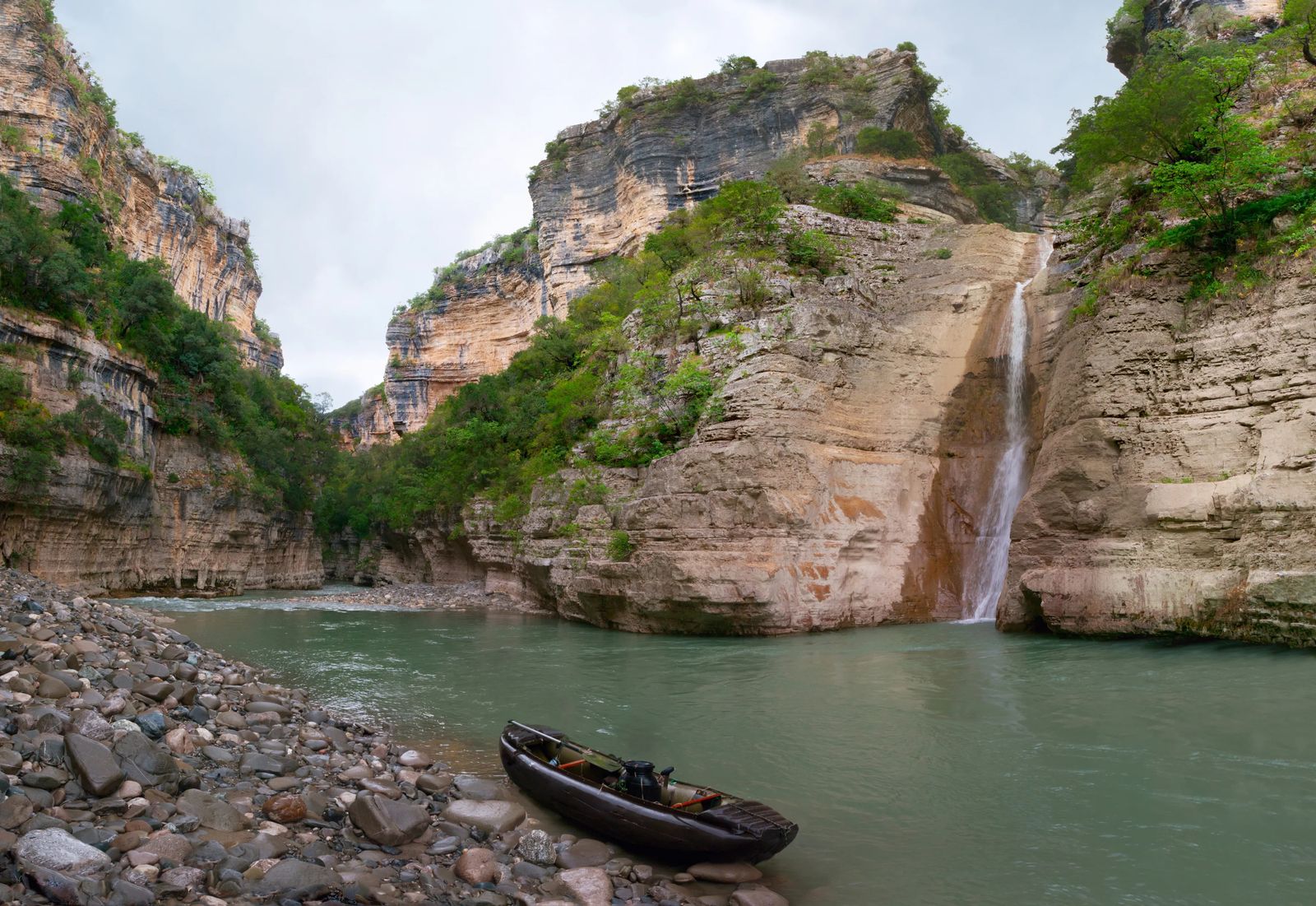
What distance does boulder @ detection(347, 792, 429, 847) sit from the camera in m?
5.04

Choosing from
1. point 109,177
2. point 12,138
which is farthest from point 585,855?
point 109,177

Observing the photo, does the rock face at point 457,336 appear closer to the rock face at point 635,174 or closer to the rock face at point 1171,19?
the rock face at point 635,174

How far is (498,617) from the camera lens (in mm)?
Answer: 23656

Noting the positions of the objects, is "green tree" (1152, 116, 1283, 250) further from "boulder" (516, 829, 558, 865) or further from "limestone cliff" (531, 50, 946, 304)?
"limestone cliff" (531, 50, 946, 304)

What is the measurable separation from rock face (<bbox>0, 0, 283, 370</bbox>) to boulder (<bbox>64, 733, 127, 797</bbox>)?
3630 centimetres

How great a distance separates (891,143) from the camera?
35.8m

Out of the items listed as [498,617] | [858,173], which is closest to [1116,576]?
[498,617]

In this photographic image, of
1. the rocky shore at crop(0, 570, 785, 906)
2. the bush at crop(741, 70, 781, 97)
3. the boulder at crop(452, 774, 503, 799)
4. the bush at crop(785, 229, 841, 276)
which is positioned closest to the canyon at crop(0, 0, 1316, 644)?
the bush at crop(785, 229, 841, 276)

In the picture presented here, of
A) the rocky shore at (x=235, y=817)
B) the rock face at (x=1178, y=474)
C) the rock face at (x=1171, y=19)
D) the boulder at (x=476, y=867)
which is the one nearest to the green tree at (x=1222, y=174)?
the rock face at (x=1178, y=474)

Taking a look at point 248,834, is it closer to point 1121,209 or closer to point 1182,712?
point 1182,712

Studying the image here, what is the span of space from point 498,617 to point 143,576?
14567 mm

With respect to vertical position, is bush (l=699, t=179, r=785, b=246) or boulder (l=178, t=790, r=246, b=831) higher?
bush (l=699, t=179, r=785, b=246)

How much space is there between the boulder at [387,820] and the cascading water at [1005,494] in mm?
14151

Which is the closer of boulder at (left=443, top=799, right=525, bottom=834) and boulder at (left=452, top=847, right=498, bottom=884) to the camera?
boulder at (left=452, top=847, right=498, bottom=884)
